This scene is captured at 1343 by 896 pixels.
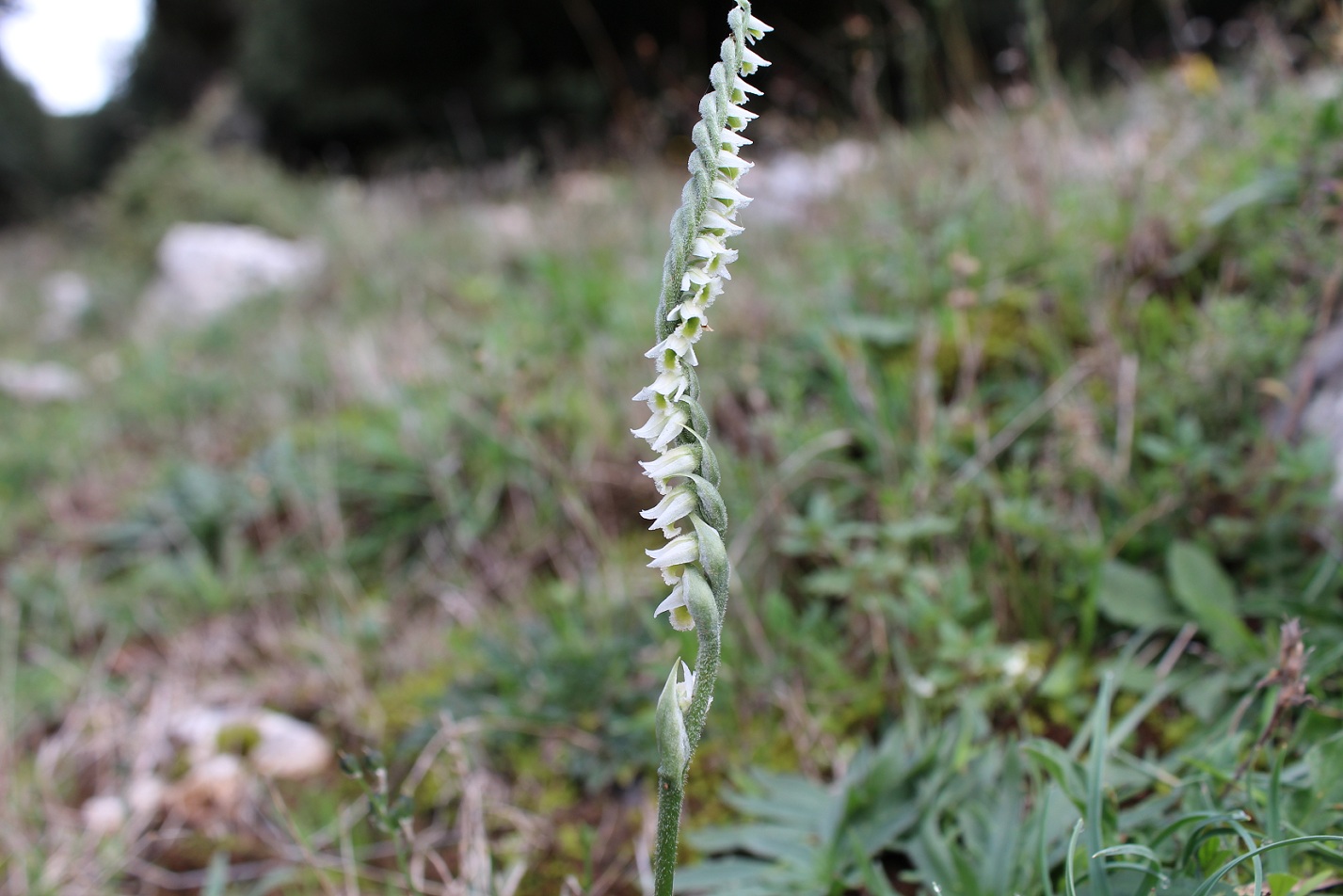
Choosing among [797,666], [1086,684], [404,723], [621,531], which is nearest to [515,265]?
[621,531]

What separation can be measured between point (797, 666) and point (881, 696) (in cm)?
20

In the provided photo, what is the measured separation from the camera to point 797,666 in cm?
207

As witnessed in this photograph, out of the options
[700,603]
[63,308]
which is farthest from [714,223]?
[63,308]

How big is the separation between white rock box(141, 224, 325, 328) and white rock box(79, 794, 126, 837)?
5923 mm

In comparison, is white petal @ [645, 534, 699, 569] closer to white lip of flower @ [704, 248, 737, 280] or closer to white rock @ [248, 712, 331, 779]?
white lip of flower @ [704, 248, 737, 280]

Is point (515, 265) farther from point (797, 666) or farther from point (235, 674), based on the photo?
point (797, 666)

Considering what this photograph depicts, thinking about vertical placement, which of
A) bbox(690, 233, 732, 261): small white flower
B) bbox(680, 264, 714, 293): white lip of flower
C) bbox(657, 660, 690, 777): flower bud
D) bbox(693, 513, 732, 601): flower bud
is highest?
bbox(690, 233, 732, 261): small white flower

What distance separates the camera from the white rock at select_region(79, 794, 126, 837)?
2.30 m

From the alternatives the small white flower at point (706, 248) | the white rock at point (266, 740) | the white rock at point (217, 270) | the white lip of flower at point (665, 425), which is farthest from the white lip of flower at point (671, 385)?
the white rock at point (217, 270)

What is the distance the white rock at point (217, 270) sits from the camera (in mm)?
8062

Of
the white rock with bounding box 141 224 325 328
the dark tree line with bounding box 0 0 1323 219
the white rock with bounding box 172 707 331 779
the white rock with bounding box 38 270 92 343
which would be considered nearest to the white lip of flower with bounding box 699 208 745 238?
the white rock with bounding box 172 707 331 779

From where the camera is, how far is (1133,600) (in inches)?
74.2

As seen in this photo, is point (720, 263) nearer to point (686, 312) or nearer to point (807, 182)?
point (686, 312)

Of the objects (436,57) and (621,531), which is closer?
(621,531)
